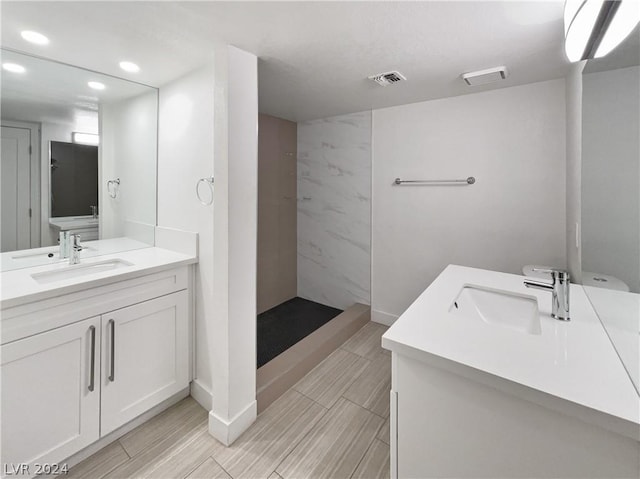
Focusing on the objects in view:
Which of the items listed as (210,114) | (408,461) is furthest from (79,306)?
(408,461)

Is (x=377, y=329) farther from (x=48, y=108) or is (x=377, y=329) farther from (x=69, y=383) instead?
(x=48, y=108)

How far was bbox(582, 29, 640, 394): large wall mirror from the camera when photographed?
769mm

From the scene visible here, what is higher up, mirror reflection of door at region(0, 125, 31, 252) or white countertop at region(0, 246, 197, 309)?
mirror reflection of door at region(0, 125, 31, 252)

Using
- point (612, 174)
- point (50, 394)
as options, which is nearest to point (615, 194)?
point (612, 174)

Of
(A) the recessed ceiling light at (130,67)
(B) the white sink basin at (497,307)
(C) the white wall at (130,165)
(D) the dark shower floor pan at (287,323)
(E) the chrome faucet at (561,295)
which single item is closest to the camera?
(E) the chrome faucet at (561,295)

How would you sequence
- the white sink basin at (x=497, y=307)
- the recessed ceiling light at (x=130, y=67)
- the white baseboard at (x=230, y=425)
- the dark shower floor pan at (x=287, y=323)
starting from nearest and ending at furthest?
the white sink basin at (x=497, y=307), the white baseboard at (x=230, y=425), the recessed ceiling light at (x=130, y=67), the dark shower floor pan at (x=287, y=323)

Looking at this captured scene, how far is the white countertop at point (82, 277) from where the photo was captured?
1240 mm

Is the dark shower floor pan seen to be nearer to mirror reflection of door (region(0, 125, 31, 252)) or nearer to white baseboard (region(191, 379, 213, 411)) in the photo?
white baseboard (region(191, 379, 213, 411))

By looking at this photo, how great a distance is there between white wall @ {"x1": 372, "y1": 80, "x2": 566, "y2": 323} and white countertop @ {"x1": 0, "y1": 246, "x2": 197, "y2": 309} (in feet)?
6.06

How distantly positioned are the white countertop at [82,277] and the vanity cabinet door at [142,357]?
200mm

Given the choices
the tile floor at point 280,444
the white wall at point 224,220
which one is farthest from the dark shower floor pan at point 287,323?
the white wall at point 224,220

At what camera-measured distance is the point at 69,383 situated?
4.52 feet

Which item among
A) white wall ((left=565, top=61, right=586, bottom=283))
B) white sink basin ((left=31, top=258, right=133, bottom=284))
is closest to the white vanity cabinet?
white sink basin ((left=31, top=258, right=133, bottom=284))

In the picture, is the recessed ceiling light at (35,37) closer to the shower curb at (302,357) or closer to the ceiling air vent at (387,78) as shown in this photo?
the ceiling air vent at (387,78)
